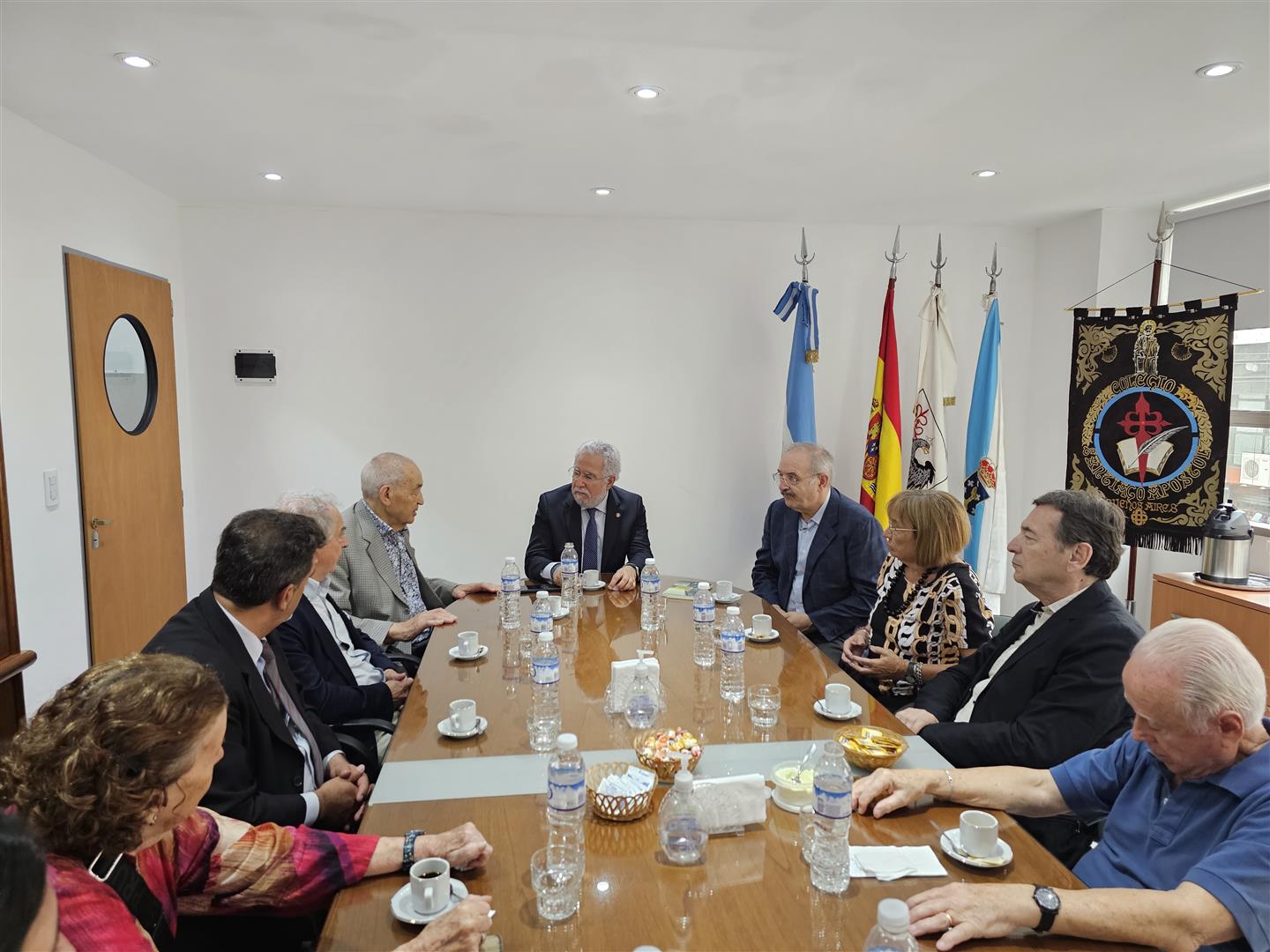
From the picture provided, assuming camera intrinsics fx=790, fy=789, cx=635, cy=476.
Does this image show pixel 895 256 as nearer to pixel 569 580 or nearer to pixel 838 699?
pixel 569 580

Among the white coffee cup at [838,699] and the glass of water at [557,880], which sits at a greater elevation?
the white coffee cup at [838,699]

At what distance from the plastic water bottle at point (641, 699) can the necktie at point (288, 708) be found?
80cm

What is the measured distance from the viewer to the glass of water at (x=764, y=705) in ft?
6.50

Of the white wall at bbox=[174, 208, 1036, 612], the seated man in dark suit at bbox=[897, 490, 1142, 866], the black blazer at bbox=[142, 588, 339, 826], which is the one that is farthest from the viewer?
the white wall at bbox=[174, 208, 1036, 612]

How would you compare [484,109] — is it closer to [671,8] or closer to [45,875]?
[671,8]

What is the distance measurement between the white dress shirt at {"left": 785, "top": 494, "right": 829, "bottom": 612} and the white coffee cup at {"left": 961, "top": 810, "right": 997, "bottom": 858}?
7.27ft

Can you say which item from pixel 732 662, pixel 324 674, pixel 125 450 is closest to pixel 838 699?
pixel 732 662

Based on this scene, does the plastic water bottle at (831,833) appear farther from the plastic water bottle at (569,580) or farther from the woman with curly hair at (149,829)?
the plastic water bottle at (569,580)

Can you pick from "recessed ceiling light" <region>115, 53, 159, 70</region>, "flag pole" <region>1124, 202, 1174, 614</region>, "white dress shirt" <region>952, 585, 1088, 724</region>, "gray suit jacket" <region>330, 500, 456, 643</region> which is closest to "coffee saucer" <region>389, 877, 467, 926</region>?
"white dress shirt" <region>952, 585, 1088, 724</region>

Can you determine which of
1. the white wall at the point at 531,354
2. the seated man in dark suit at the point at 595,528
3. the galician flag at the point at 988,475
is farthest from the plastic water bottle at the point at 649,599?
the galician flag at the point at 988,475

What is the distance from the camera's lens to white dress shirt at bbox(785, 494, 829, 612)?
363cm

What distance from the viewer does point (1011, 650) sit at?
2.30 meters

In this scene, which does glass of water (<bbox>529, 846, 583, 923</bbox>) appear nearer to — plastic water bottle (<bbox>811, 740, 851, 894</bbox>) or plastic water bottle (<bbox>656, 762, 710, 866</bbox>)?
plastic water bottle (<bbox>656, 762, 710, 866</bbox>)

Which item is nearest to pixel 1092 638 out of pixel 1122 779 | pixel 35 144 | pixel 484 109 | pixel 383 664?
pixel 1122 779
